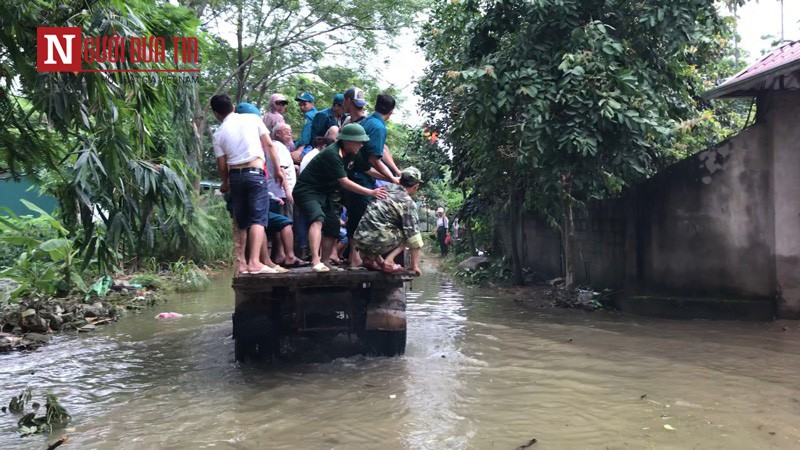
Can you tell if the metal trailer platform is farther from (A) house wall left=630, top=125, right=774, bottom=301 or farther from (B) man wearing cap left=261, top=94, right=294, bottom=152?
(A) house wall left=630, top=125, right=774, bottom=301

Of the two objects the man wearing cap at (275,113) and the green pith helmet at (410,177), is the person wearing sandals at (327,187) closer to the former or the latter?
the green pith helmet at (410,177)

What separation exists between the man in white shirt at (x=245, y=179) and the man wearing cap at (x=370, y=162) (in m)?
0.99

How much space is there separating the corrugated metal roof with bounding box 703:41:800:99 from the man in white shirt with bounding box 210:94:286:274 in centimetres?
564

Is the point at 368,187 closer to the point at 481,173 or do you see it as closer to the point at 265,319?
the point at 265,319

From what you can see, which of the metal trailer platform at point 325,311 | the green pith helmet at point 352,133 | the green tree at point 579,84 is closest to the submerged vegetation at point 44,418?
the metal trailer platform at point 325,311

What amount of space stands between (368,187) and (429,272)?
10.5m

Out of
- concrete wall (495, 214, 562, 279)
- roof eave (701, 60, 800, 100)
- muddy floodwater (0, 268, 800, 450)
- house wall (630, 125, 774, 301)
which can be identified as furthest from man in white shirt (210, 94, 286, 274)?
concrete wall (495, 214, 562, 279)

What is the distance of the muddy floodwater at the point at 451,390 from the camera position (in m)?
4.13

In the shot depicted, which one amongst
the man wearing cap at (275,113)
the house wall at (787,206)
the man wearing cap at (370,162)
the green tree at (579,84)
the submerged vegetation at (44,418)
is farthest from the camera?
the green tree at (579,84)

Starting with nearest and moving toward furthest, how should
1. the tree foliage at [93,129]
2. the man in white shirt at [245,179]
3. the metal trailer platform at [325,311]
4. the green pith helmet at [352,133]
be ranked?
the tree foliage at [93,129] < the man in white shirt at [245,179] < the metal trailer platform at [325,311] < the green pith helmet at [352,133]

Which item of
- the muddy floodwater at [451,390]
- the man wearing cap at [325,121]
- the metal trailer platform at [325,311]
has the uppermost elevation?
the man wearing cap at [325,121]

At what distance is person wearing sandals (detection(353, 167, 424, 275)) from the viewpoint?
581 cm

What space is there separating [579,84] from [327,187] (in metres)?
3.79
